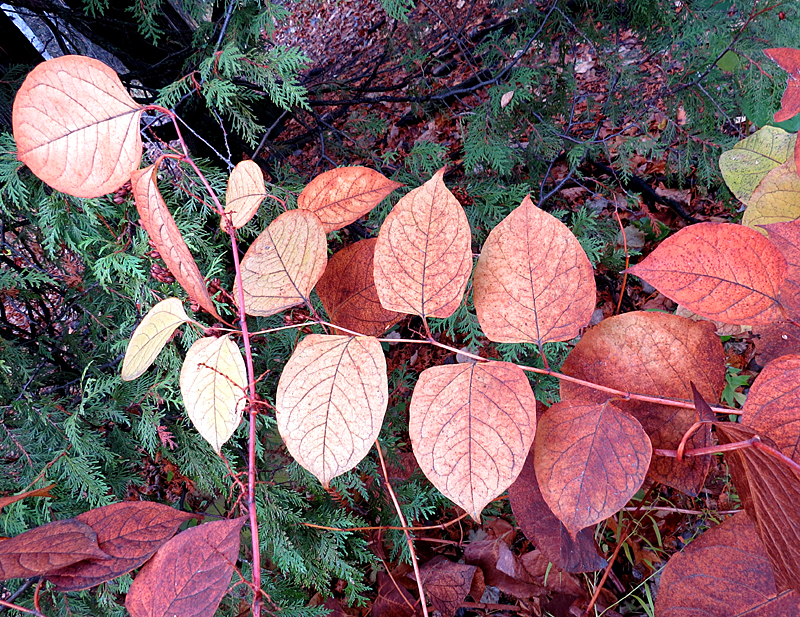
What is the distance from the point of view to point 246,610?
3.06 ft

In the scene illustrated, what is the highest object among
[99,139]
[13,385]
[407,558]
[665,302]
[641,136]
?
[99,139]

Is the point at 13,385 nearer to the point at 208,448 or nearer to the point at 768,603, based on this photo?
the point at 208,448

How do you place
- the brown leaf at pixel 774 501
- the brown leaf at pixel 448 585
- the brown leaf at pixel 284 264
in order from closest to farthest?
the brown leaf at pixel 774 501, the brown leaf at pixel 284 264, the brown leaf at pixel 448 585

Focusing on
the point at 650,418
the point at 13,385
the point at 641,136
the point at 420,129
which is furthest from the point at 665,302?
the point at 13,385

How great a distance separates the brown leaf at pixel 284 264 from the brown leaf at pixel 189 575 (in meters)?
0.15

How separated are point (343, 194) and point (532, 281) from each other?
17cm

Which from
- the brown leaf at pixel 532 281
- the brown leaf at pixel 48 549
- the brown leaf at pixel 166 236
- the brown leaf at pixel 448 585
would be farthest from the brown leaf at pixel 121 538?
the brown leaf at pixel 448 585

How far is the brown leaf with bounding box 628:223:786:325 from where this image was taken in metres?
0.28

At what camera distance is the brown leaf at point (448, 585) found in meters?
0.61

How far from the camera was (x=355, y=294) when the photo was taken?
1.31 ft

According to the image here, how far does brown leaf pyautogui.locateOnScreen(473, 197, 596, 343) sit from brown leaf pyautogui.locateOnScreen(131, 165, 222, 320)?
183 millimetres

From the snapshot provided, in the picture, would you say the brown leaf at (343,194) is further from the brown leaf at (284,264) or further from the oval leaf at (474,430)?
the oval leaf at (474,430)

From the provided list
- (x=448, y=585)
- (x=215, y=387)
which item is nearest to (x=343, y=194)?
(x=215, y=387)

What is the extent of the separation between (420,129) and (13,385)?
1972 millimetres
